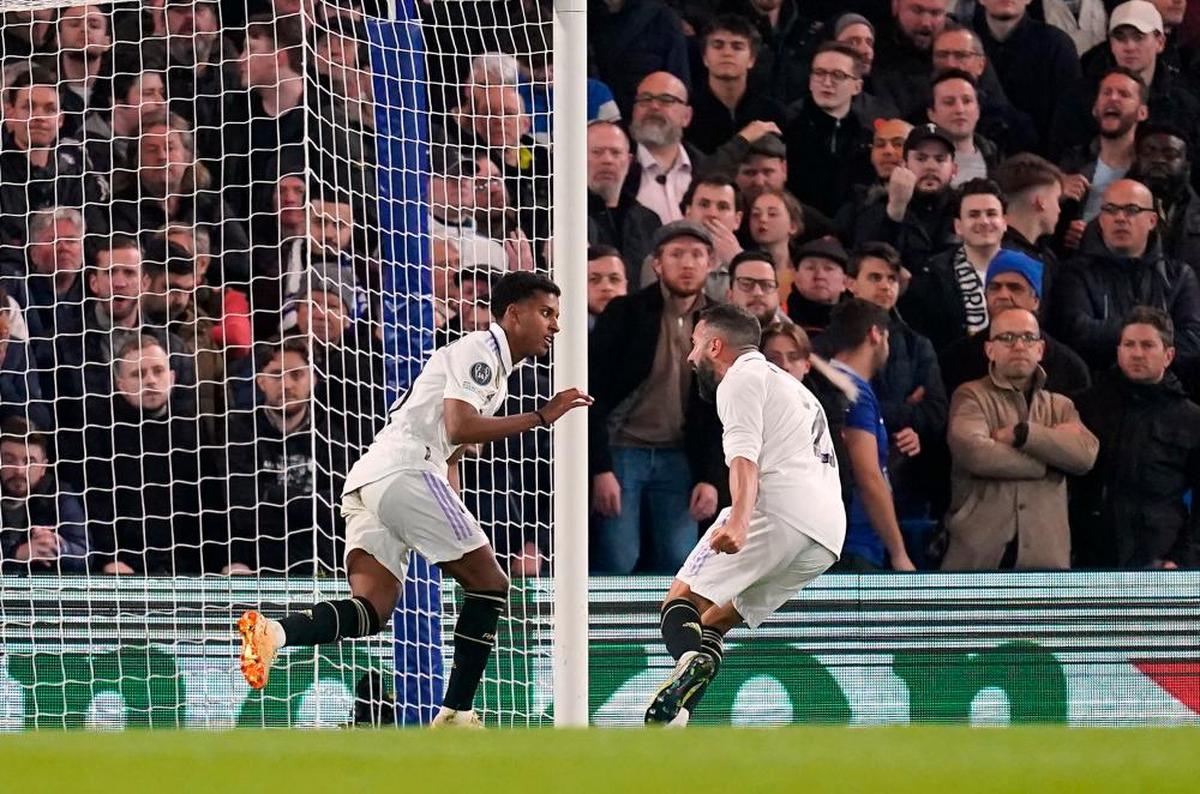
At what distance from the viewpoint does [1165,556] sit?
8.45 meters

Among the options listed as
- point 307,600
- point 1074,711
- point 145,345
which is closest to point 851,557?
point 1074,711

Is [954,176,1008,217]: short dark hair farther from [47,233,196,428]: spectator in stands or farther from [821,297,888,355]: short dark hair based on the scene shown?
[47,233,196,428]: spectator in stands

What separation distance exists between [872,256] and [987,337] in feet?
2.03

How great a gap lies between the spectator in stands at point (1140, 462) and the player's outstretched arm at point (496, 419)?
311cm

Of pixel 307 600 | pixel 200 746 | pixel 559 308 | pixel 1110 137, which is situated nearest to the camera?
pixel 200 746

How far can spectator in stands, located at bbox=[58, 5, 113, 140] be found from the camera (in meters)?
8.87

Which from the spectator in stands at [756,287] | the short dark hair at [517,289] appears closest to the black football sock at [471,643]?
the short dark hair at [517,289]


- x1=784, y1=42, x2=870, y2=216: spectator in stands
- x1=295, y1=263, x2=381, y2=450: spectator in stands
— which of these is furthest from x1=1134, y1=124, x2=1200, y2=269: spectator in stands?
x1=295, y1=263, x2=381, y2=450: spectator in stands

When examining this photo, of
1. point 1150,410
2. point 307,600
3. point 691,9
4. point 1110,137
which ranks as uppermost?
point 691,9

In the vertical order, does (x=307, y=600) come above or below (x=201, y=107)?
below

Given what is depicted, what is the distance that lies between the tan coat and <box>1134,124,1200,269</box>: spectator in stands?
3.20 feet

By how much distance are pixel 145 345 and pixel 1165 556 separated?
4542 mm

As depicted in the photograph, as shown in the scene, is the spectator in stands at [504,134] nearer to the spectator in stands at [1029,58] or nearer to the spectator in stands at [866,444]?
the spectator in stands at [866,444]

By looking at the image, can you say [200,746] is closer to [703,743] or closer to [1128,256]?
[703,743]
